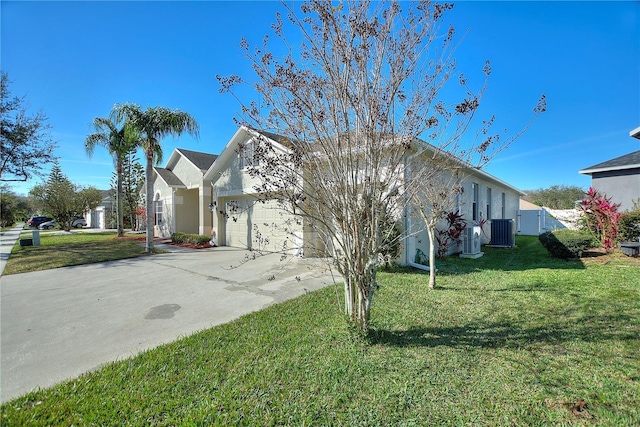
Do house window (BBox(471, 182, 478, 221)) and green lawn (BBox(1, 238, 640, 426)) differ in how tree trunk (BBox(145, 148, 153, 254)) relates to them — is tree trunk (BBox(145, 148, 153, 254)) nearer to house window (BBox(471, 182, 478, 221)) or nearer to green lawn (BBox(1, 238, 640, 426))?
green lawn (BBox(1, 238, 640, 426))

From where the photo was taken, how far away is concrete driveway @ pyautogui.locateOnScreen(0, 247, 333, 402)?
334 centimetres

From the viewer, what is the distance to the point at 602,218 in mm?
10055

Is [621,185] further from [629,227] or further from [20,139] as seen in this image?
[20,139]

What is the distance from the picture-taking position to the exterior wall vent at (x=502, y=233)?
13141 millimetres

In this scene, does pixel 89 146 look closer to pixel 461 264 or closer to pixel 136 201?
pixel 136 201

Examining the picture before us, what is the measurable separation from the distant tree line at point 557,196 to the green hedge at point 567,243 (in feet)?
107

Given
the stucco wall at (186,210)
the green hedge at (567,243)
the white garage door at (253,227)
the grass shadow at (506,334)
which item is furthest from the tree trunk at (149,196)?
the green hedge at (567,243)

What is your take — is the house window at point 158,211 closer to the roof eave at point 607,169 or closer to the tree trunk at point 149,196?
the tree trunk at point 149,196

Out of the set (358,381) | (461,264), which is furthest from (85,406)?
(461,264)

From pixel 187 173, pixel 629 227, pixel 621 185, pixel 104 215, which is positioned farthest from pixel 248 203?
pixel 104 215

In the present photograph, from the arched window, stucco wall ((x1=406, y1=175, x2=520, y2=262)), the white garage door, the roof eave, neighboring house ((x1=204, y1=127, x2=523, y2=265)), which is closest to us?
stucco wall ((x1=406, y1=175, x2=520, y2=262))

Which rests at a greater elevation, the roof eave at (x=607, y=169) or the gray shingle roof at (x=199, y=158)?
the gray shingle roof at (x=199, y=158)

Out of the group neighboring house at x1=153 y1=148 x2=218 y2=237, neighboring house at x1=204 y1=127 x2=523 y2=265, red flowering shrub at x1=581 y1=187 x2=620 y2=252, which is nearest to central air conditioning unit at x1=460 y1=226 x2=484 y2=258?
neighboring house at x1=204 y1=127 x2=523 y2=265

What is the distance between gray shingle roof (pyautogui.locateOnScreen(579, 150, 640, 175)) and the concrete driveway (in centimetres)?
1577
